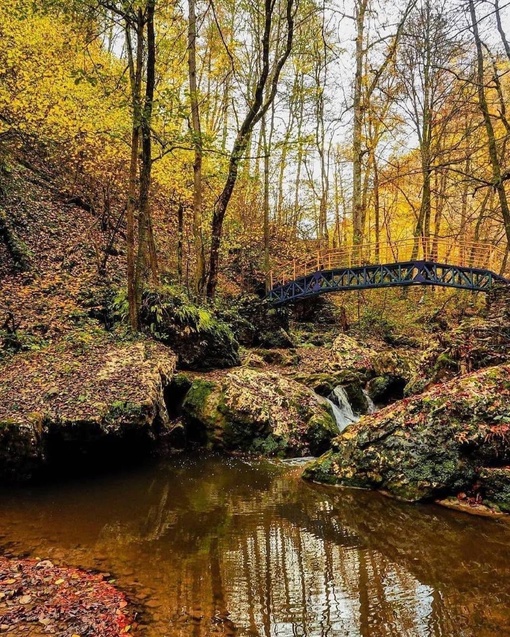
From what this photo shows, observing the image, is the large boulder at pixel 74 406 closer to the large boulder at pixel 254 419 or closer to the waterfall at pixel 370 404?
the large boulder at pixel 254 419

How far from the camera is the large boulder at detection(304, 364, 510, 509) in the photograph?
568 cm

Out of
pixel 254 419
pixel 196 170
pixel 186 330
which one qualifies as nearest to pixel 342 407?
pixel 254 419

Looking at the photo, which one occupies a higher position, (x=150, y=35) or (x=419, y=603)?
(x=150, y=35)

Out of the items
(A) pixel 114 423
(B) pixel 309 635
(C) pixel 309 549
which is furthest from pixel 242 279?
(B) pixel 309 635

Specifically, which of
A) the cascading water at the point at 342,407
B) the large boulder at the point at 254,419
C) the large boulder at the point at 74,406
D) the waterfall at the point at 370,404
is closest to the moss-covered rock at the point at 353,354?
the waterfall at the point at 370,404

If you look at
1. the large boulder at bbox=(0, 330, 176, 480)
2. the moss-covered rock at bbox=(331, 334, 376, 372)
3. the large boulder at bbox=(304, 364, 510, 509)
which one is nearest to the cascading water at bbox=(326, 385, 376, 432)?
the moss-covered rock at bbox=(331, 334, 376, 372)

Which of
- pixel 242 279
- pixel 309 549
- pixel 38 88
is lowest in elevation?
pixel 309 549

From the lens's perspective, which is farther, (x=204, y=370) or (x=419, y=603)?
(x=204, y=370)

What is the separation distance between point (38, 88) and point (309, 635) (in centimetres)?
1634

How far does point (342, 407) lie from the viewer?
422 inches

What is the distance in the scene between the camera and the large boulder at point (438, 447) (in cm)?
568

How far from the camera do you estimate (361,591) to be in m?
3.65

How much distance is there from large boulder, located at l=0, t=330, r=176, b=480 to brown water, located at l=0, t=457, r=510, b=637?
1.86 ft

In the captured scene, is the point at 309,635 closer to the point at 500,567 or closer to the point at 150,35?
the point at 500,567
